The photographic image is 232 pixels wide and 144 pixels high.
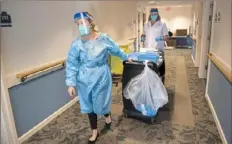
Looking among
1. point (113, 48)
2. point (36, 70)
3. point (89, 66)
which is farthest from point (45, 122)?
point (113, 48)

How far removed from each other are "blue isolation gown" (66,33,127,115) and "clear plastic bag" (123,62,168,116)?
383 mm

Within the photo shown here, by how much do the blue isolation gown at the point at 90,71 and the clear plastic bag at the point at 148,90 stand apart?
15.1 inches

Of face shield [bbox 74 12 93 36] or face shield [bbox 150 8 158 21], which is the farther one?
face shield [bbox 150 8 158 21]

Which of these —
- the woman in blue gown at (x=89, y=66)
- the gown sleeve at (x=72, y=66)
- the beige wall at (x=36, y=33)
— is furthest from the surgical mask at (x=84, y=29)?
the beige wall at (x=36, y=33)

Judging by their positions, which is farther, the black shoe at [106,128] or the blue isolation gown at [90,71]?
the black shoe at [106,128]

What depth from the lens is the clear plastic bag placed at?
7.13ft

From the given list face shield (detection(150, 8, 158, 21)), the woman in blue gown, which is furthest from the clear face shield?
the woman in blue gown

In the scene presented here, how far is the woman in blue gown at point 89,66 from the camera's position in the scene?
6.21ft

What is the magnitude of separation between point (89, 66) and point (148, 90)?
2.42 ft

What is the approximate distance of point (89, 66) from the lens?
1.92 metres

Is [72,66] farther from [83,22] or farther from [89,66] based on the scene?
[83,22]

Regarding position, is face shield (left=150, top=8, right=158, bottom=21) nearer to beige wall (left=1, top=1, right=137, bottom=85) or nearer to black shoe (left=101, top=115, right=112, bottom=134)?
beige wall (left=1, top=1, right=137, bottom=85)

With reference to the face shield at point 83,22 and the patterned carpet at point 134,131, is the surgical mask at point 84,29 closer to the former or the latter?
the face shield at point 83,22

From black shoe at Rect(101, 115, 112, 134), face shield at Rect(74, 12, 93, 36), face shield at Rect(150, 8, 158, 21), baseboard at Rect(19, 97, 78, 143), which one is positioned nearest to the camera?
face shield at Rect(74, 12, 93, 36)
